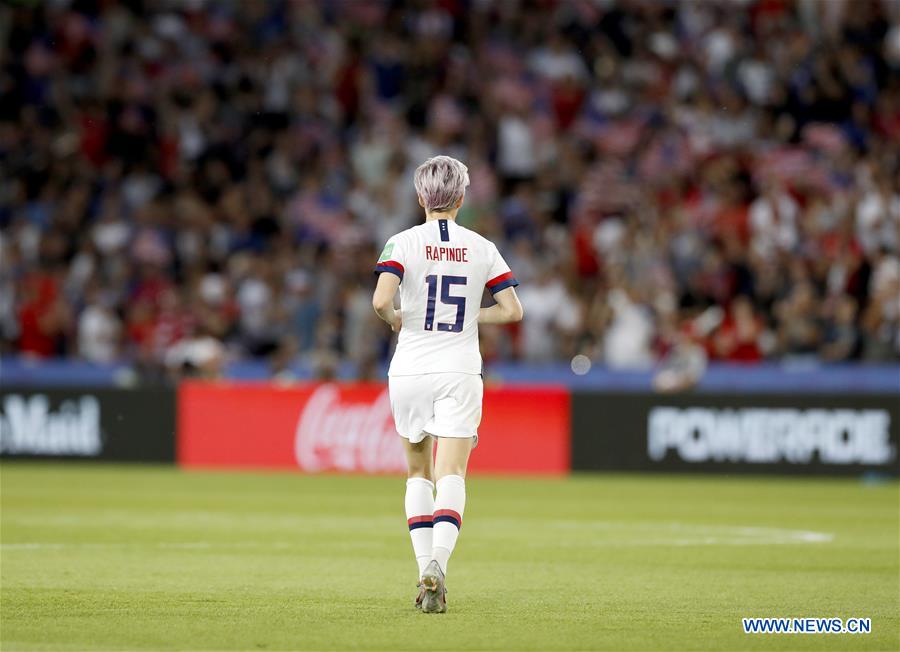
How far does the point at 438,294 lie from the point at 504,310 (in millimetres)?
365

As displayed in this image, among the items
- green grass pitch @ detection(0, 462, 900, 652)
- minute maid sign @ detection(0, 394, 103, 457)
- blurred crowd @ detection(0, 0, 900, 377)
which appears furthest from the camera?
minute maid sign @ detection(0, 394, 103, 457)

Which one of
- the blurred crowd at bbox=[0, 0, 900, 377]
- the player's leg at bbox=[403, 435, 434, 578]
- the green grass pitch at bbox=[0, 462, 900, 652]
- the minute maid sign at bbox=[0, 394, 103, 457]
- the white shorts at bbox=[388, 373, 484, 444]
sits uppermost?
the blurred crowd at bbox=[0, 0, 900, 377]

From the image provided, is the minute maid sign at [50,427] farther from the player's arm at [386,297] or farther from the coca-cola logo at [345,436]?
the player's arm at [386,297]

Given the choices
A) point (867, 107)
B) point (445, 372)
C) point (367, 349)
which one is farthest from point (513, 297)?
point (867, 107)

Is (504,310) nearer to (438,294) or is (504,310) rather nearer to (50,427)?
(438,294)

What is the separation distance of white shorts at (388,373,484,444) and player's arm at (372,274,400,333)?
0.37 meters

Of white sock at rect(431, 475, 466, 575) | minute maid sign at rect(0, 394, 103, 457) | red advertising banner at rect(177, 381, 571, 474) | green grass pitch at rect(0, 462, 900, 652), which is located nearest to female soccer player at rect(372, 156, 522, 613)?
white sock at rect(431, 475, 466, 575)

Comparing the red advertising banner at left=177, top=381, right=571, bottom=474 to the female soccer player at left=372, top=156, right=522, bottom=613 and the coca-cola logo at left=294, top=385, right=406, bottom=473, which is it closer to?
the coca-cola logo at left=294, top=385, right=406, bottom=473

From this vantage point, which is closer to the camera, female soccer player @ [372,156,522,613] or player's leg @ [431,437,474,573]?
player's leg @ [431,437,474,573]


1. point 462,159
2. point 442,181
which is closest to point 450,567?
point 442,181

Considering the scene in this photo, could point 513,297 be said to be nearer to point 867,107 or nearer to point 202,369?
point 202,369

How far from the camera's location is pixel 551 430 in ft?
69.9

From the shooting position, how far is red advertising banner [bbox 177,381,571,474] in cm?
2122

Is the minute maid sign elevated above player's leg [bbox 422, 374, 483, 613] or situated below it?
above
